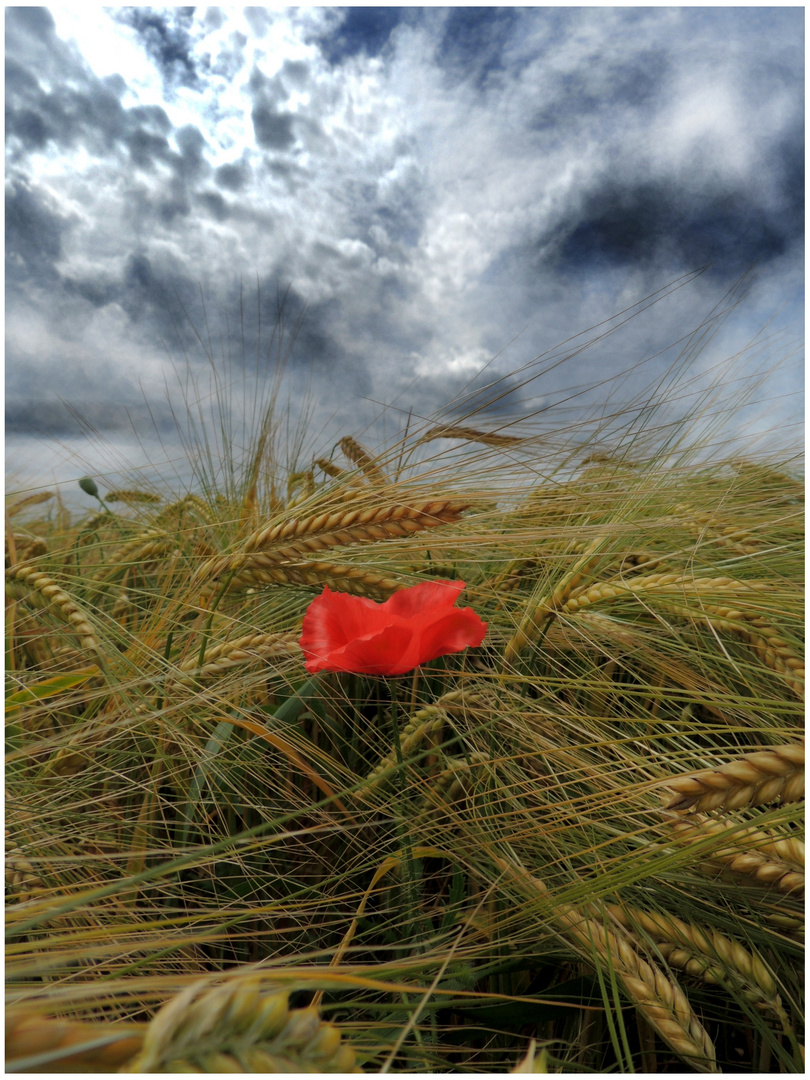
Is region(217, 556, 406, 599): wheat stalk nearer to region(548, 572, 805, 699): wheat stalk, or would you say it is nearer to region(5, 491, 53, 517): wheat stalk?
region(548, 572, 805, 699): wheat stalk

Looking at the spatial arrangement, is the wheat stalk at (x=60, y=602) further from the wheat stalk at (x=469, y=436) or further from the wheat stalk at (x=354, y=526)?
the wheat stalk at (x=469, y=436)

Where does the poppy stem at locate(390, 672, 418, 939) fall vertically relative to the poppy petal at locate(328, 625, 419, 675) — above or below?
below

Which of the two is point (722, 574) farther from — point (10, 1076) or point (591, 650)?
point (10, 1076)

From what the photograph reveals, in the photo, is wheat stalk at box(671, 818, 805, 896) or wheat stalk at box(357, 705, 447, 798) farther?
wheat stalk at box(357, 705, 447, 798)

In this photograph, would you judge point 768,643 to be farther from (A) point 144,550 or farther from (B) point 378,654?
(A) point 144,550

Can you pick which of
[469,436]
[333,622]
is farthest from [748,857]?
[469,436]

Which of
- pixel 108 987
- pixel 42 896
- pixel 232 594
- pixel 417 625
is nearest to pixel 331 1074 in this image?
pixel 108 987

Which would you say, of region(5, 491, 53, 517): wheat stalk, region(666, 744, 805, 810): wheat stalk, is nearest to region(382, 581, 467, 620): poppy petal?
region(666, 744, 805, 810): wheat stalk
